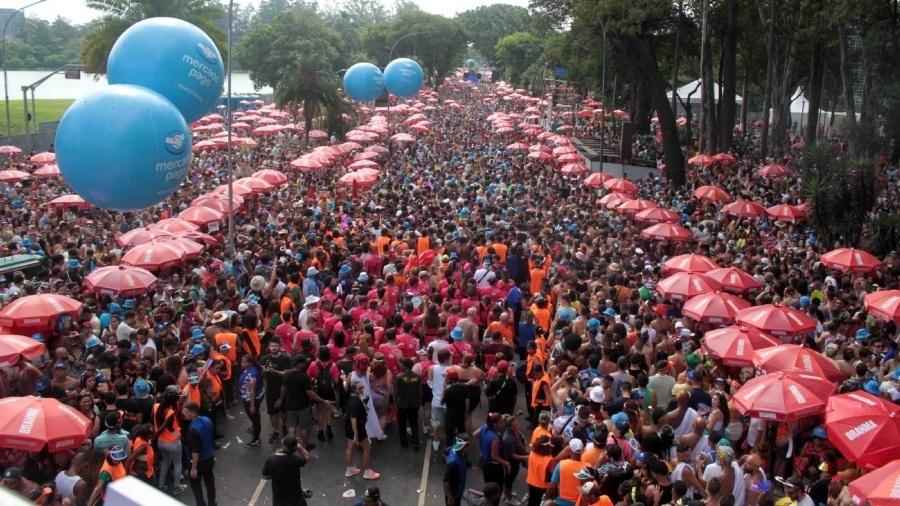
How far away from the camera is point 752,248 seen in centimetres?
1537

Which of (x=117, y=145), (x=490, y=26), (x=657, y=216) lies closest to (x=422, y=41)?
(x=490, y=26)

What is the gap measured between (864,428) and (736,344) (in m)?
2.40

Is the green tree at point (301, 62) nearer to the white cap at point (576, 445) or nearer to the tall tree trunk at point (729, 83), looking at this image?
the tall tree trunk at point (729, 83)

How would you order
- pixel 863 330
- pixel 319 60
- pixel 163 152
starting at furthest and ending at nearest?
pixel 319 60 < pixel 863 330 < pixel 163 152

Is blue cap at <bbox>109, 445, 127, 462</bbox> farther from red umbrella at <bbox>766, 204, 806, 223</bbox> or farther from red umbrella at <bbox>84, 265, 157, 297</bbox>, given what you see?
red umbrella at <bbox>766, 204, 806, 223</bbox>

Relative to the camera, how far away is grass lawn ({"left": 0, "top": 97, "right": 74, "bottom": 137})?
45.6 metres

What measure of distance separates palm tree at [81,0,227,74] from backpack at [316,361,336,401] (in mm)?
33617

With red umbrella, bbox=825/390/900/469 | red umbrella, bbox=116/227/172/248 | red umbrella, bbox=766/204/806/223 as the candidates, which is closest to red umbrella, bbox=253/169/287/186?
red umbrella, bbox=116/227/172/248

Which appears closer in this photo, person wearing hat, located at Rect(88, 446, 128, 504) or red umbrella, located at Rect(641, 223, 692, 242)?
person wearing hat, located at Rect(88, 446, 128, 504)

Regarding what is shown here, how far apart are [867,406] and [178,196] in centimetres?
1768

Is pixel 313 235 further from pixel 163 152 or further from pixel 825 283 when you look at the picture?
pixel 825 283

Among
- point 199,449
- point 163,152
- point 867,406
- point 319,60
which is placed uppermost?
point 319,60

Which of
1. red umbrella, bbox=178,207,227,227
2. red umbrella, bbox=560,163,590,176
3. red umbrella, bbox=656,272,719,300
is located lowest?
red umbrella, bbox=656,272,719,300

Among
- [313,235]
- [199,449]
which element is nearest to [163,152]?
[199,449]
